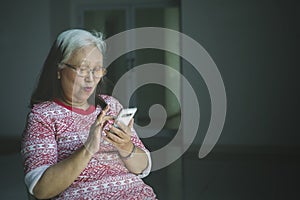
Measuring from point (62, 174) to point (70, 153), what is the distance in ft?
A: 0.41

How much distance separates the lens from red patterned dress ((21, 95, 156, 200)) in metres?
1.04

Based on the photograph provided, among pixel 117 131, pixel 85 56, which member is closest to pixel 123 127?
pixel 117 131

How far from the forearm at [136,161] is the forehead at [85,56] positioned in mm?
284

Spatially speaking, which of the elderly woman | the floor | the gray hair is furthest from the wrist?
the floor

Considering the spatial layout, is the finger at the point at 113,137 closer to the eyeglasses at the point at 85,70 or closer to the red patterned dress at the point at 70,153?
the red patterned dress at the point at 70,153

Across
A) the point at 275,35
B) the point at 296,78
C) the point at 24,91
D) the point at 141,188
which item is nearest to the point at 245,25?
the point at 275,35

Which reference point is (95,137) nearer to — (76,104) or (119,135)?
(119,135)

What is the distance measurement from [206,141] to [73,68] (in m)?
4.42

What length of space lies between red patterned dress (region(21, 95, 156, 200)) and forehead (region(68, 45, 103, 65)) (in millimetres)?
147

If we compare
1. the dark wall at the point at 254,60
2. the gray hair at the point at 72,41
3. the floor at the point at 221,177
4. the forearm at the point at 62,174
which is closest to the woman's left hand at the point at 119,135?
the forearm at the point at 62,174

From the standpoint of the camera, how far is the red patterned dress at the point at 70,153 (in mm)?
1039

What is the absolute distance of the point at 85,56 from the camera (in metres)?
1.12

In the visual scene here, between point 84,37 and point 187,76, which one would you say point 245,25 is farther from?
point 84,37

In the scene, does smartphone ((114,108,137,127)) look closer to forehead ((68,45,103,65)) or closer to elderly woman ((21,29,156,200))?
elderly woman ((21,29,156,200))
